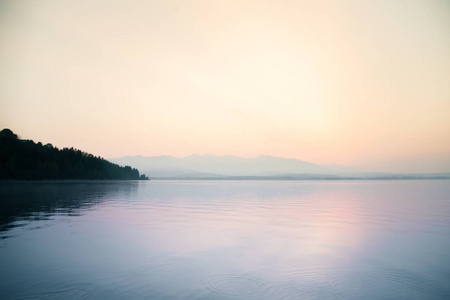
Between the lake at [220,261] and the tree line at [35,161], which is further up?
the tree line at [35,161]

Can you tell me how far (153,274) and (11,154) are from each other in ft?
513

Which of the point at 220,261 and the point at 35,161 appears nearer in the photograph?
the point at 220,261

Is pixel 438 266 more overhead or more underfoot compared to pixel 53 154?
more underfoot

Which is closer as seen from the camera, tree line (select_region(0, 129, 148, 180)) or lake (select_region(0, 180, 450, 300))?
lake (select_region(0, 180, 450, 300))

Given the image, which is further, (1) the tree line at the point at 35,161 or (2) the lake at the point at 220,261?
(1) the tree line at the point at 35,161

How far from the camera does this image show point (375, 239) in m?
19.9

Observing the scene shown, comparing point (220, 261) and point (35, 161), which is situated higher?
point (35, 161)

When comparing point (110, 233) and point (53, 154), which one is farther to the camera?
point (53, 154)

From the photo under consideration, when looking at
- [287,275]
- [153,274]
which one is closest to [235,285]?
[287,275]

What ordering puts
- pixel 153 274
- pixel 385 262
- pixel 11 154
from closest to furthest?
pixel 153 274
pixel 385 262
pixel 11 154

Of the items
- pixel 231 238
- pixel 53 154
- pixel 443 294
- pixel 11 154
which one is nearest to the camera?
pixel 443 294

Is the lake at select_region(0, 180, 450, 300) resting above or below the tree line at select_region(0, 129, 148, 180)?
below

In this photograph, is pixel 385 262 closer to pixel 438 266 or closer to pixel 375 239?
pixel 438 266

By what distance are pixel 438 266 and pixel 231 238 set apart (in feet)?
37.5
